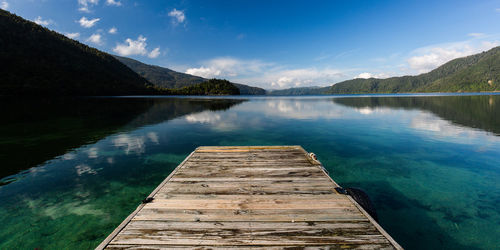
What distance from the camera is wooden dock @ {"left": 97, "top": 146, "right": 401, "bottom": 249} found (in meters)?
3.53

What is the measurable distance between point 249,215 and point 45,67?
5772 inches

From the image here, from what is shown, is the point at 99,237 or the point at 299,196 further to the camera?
the point at 99,237

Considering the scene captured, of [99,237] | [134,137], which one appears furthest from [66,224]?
[134,137]

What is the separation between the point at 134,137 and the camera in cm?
1838

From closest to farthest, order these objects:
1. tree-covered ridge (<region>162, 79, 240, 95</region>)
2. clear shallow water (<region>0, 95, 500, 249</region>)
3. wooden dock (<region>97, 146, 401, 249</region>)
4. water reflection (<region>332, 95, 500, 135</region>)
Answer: wooden dock (<region>97, 146, 401, 249</region>)
clear shallow water (<region>0, 95, 500, 249</region>)
water reflection (<region>332, 95, 500, 135</region>)
tree-covered ridge (<region>162, 79, 240, 95</region>)

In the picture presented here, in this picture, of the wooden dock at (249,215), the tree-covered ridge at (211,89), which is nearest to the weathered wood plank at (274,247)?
the wooden dock at (249,215)

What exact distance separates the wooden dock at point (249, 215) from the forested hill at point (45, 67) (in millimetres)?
120203

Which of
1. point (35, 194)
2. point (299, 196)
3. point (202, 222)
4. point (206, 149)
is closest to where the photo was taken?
point (202, 222)

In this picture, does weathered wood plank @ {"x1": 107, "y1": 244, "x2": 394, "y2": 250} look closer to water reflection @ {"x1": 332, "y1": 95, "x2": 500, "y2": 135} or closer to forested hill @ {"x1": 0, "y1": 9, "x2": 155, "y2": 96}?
water reflection @ {"x1": 332, "y1": 95, "x2": 500, "y2": 135}

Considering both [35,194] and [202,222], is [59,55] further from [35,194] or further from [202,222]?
[202,222]

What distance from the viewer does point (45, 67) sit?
99.0 meters

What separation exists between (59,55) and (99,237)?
552 ft

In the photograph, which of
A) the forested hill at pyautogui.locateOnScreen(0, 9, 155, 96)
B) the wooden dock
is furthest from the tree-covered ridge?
the wooden dock

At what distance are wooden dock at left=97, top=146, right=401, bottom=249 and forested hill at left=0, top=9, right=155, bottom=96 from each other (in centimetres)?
12020
